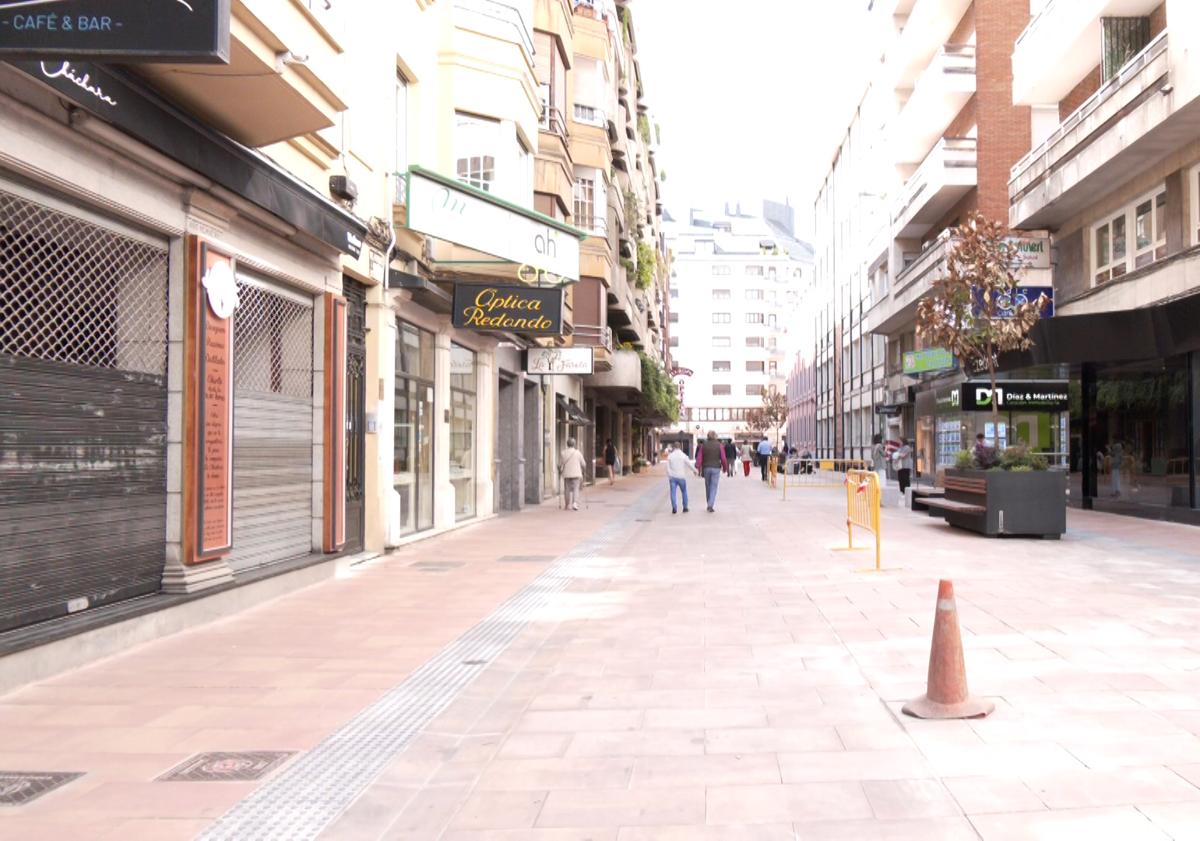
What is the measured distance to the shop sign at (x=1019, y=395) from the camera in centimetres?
2645

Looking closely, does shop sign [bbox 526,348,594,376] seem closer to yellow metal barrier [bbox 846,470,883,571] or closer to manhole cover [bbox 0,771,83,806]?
yellow metal barrier [bbox 846,470,883,571]

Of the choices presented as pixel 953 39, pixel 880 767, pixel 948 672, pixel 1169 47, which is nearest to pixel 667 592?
pixel 948 672

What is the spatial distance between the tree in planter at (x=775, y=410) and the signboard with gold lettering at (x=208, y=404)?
91.0 m

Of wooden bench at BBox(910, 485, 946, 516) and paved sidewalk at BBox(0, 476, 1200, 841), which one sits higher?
wooden bench at BBox(910, 485, 946, 516)

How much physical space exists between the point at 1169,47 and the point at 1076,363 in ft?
20.7

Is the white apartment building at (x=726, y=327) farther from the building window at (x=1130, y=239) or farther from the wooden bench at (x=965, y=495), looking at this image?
the wooden bench at (x=965, y=495)

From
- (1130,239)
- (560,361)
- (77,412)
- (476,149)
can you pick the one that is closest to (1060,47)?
(1130,239)

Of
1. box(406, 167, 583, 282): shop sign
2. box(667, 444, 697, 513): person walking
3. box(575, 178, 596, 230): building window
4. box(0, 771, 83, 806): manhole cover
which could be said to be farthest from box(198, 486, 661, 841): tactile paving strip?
box(575, 178, 596, 230): building window

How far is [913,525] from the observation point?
58.6 ft

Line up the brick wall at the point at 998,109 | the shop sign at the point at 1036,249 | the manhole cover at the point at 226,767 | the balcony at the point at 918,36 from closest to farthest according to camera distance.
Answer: the manhole cover at the point at 226,767
the shop sign at the point at 1036,249
the brick wall at the point at 998,109
the balcony at the point at 918,36

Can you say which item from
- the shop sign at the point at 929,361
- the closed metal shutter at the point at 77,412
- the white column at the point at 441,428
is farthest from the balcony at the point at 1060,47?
the closed metal shutter at the point at 77,412

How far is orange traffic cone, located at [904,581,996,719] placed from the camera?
5129 mm

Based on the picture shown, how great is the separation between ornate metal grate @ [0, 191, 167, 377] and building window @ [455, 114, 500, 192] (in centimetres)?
847

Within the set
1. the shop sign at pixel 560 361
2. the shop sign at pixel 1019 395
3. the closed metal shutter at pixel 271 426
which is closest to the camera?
the closed metal shutter at pixel 271 426
